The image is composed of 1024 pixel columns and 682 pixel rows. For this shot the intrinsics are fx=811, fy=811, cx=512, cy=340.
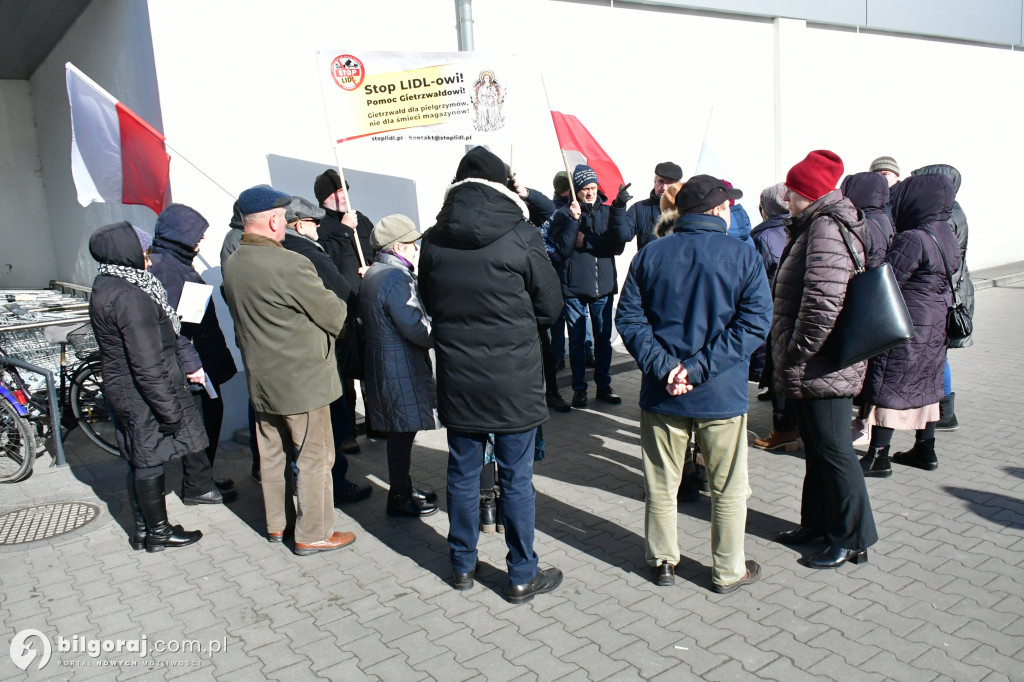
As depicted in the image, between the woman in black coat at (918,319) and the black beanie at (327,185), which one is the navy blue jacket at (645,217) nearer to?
the woman in black coat at (918,319)

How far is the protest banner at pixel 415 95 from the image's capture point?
5.75 metres

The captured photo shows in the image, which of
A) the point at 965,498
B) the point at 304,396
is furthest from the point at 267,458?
the point at 965,498

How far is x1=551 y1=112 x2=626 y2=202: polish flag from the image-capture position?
275 inches

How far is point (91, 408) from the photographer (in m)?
6.32

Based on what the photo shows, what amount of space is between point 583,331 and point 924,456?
2.87m

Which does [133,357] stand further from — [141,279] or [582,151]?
[582,151]

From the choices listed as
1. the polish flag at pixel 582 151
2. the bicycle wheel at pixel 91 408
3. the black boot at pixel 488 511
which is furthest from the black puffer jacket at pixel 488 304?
the bicycle wheel at pixel 91 408

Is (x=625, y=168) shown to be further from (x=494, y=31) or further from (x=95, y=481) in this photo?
(x=95, y=481)

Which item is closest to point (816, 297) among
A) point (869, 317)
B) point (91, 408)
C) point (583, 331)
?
point (869, 317)

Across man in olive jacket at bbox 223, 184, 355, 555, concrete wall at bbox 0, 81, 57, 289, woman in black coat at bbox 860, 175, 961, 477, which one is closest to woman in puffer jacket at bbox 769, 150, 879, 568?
woman in black coat at bbox 860, 175, 961, 477

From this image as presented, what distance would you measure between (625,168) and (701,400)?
604 centimetres

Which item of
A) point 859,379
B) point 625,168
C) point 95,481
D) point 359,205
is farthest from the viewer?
point 625,168

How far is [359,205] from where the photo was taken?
23.3ft

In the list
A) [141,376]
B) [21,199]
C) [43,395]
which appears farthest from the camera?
[21,199]
